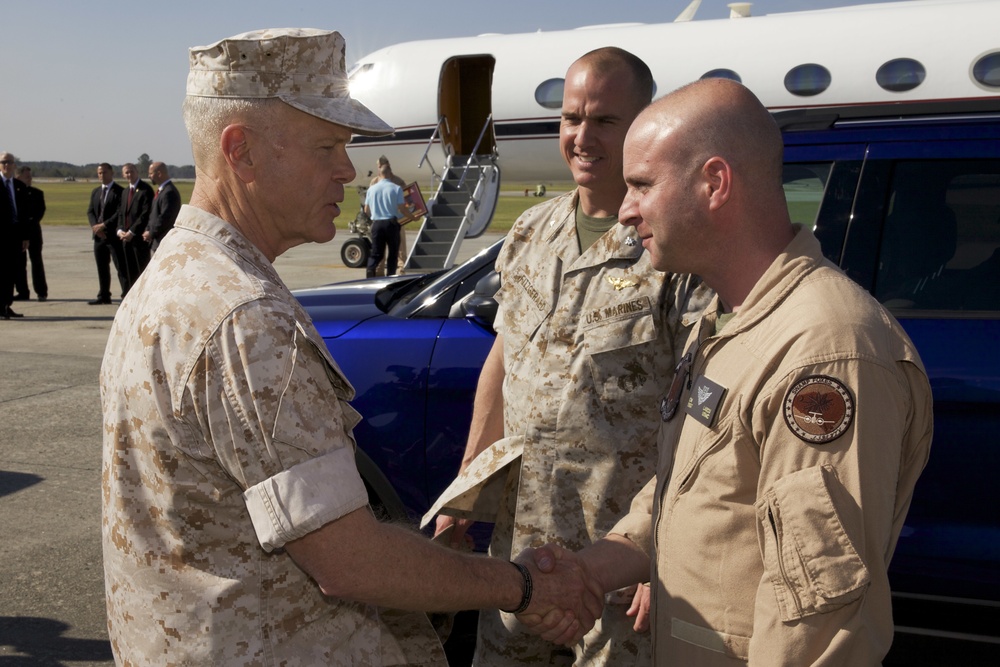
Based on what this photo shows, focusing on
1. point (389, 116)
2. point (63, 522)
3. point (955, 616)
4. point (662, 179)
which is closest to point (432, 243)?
point (389, 116)

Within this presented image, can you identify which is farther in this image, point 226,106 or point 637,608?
point 637,608

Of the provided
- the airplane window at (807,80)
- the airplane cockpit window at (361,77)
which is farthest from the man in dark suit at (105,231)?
the airplane window at (807,80)

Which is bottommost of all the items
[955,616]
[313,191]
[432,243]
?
[432,243]

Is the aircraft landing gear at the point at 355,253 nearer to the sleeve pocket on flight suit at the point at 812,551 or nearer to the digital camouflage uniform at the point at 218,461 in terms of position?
the digital camouflage uniform at the point at 218,461

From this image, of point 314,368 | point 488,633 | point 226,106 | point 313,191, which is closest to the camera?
point 314,368

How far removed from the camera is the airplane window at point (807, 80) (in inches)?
583

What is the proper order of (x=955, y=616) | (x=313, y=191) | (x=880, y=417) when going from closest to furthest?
(x=880, y=417), (x=313, y=191), (x=955, y=616)

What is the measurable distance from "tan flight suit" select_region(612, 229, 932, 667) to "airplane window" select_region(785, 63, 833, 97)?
1422cm

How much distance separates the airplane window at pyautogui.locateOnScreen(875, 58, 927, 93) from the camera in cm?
1414

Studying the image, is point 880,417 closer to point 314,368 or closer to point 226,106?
point 314,368

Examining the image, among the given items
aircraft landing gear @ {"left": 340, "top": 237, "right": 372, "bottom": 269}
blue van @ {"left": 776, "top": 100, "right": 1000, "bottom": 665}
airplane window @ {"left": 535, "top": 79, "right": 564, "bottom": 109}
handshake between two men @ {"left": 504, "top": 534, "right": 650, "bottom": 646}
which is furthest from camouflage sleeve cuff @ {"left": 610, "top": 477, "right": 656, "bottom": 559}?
aircraft landing gear @ {"left": 340, "top": 237, "right": 372, "bottom": 269}

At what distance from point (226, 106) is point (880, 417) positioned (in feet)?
3.87

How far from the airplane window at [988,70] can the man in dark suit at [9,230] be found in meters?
13.3

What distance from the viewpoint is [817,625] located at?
1443 mm
